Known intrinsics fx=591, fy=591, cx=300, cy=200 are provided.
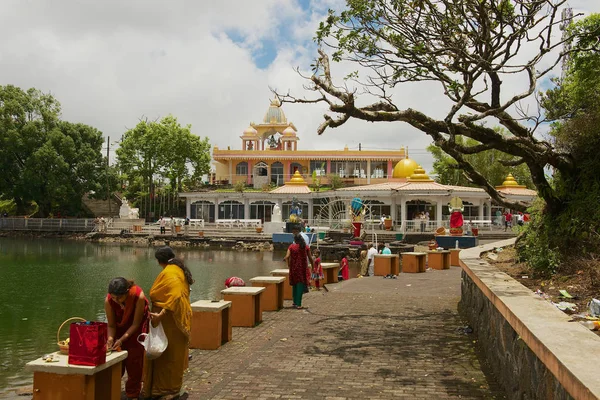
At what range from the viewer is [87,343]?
4.71 m

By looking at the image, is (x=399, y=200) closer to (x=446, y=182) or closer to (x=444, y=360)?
(x=446, y=182)

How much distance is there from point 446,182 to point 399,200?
14.7 meters

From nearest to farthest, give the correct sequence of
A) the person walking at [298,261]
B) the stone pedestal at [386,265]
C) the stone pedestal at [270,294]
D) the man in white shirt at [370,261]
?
the person walking at [298,261], the stone pedestal at [270,294], the stone pedestal at [386,265], the man in white shirt at [370,261]

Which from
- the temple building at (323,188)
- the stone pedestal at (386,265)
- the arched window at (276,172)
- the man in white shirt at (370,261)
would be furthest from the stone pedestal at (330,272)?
the arched window at (276,172)

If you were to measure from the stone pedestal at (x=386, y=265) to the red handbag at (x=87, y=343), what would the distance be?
1224 centimetres

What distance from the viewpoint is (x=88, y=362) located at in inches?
186

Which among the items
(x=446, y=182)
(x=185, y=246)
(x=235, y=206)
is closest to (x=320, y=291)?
(x=185, y=246)

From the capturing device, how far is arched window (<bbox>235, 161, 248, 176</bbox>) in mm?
59469

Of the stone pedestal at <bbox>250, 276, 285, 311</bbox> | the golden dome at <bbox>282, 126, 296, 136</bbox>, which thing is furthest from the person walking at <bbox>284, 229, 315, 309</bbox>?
the golden dome at <bbox>282, 126, 296, 136</bbox>

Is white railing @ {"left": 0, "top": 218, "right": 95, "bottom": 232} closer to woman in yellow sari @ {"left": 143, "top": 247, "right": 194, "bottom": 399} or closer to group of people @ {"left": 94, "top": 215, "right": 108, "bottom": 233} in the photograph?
group of people @ {"left": 94, "top": 215, "right": 108, "bottom": 233}

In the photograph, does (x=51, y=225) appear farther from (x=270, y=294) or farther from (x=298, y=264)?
(x=298, y=264)

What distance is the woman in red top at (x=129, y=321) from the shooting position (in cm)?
548

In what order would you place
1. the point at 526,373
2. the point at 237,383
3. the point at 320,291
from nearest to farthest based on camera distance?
the point at 526,373 < the point at 237,383 < the point at 320,291

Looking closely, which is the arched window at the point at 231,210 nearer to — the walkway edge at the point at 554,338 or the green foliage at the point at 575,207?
the green foliage at the point at 575,207
